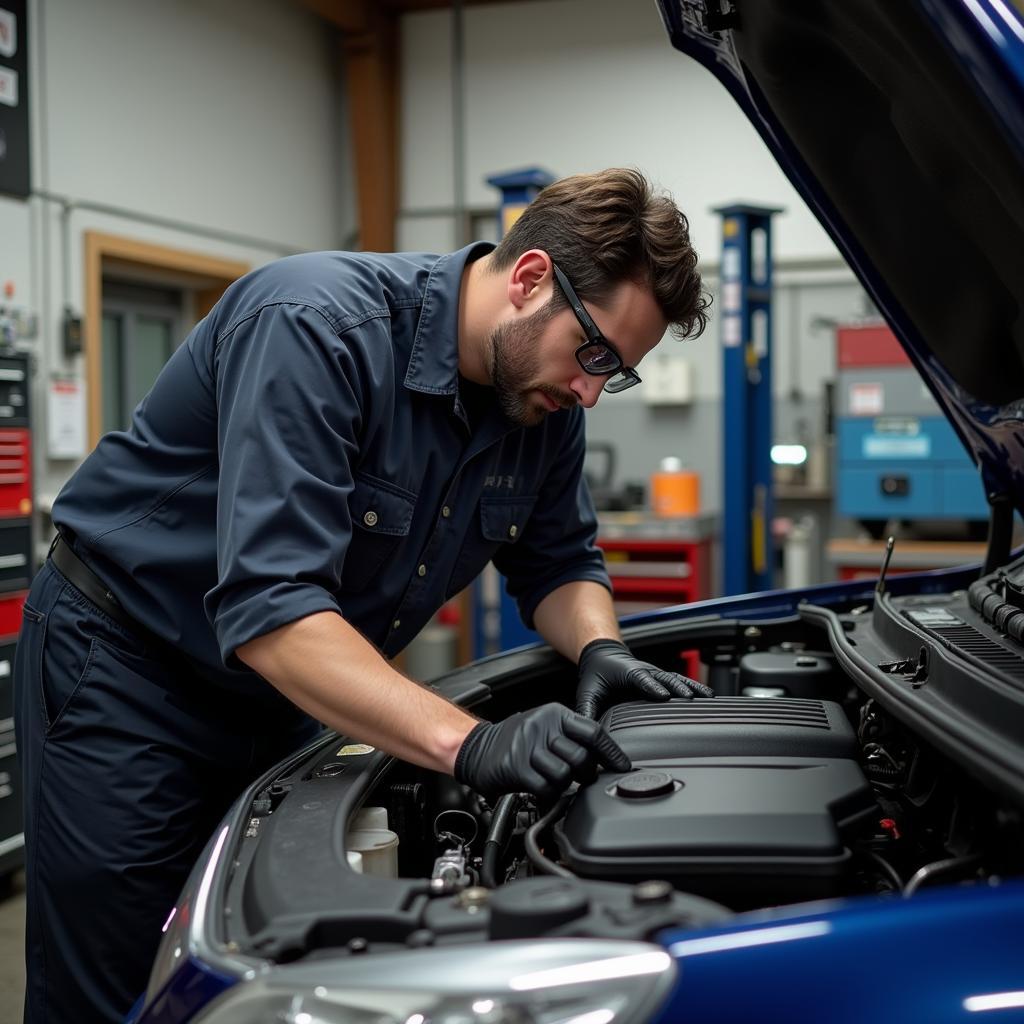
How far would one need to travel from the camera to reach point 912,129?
1214mm

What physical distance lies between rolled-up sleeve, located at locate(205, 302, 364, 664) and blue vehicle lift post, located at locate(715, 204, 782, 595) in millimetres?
3253

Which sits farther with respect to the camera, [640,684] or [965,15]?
[640,684]

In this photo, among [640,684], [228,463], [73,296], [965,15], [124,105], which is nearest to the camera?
[965,15]

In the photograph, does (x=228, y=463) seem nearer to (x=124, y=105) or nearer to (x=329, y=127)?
(x=124, y=105)

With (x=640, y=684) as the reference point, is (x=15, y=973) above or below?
below

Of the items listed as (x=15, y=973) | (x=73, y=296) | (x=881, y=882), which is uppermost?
(x=73, y=296)

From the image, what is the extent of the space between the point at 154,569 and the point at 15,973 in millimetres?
1720

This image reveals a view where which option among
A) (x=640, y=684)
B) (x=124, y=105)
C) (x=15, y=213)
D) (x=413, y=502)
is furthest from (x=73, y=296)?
(x=640, y=684)

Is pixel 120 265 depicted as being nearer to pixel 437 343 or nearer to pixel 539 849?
pixel 437 343

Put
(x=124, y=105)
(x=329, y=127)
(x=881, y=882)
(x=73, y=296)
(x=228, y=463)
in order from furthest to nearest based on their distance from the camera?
(x=329, y=127)
(x=124, y=105)
(x=73, y=296)
(x=228, y=463)
(x=881, y=882)

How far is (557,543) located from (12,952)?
6.29 ft

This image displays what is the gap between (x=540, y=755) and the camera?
1033 mm

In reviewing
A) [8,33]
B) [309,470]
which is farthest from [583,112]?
[309,470]

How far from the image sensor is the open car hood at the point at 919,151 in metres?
0.92
